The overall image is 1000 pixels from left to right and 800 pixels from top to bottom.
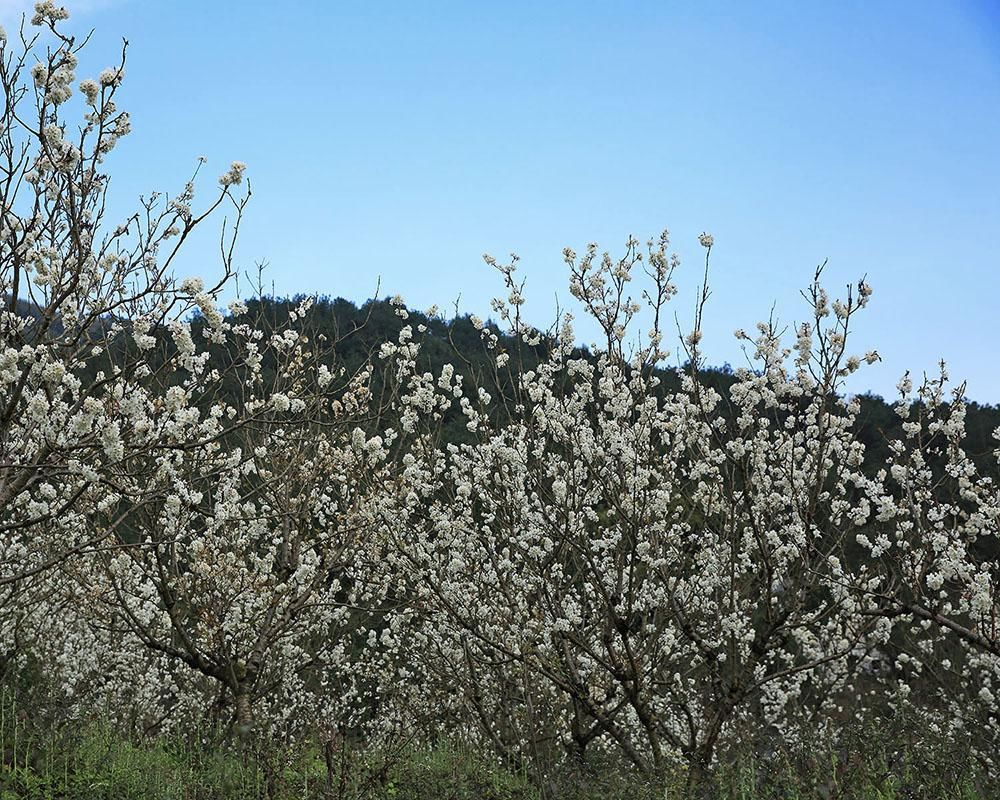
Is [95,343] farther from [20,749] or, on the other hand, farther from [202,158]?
[20,749]

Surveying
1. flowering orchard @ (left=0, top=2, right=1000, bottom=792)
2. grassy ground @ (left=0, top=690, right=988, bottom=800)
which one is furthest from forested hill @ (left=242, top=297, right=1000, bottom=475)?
grassy ground @ (left=0, top=690, right=988, bottom=800)

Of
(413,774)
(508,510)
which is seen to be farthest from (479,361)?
(413,774)

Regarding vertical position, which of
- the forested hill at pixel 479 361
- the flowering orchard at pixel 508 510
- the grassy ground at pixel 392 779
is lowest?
the grassy ground at pixel 392 779

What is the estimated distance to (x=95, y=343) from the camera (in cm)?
660

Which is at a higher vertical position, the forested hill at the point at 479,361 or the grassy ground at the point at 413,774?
the forested hill at the point at 479,361

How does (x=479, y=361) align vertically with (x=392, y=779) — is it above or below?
above

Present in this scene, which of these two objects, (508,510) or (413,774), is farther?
(508,510)

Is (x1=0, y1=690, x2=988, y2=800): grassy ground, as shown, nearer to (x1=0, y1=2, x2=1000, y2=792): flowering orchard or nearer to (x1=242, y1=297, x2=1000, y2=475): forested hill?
(x1=0, y1=2, x2=1000, y2=792): flowering orchard

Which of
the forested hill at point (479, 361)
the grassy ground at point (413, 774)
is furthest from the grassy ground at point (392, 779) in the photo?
the forested hill at point (479, 361)

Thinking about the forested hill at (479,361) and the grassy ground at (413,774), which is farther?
the forested hill at (479,361)

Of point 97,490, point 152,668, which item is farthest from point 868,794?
point 152,668

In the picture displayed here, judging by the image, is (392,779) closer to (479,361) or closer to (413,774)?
(413,774)

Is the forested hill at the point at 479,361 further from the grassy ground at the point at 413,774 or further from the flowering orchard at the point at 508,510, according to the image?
the grassy ground at the point at 413,774

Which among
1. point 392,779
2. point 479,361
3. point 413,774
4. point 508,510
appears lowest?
point 392,779
